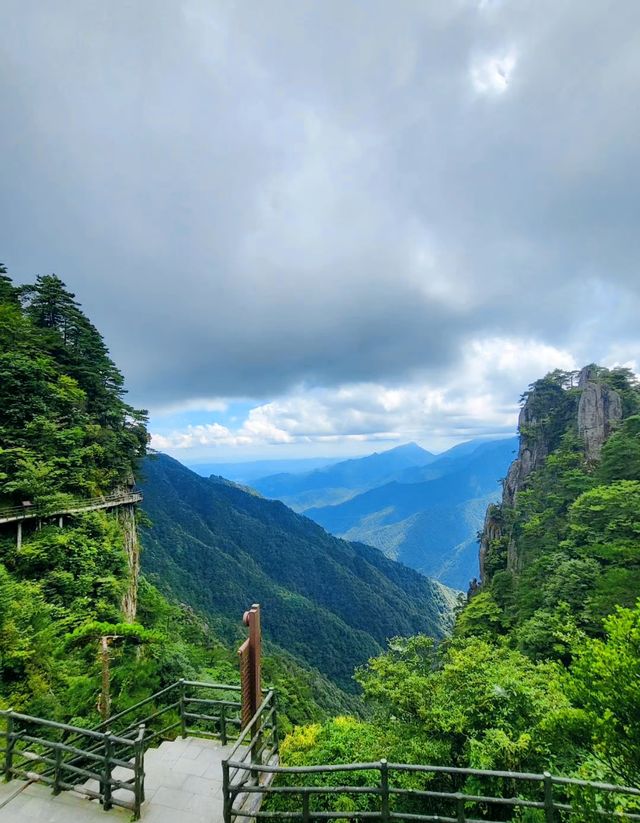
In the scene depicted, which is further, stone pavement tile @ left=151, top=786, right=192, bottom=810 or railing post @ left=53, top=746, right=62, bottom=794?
railing post @ left=53, top=746, right=62, bottom=794

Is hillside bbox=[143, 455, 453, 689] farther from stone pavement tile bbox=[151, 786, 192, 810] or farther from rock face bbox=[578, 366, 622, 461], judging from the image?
stone pavement tile bbox=[151, 786, 192, 810]

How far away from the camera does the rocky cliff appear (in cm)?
3672

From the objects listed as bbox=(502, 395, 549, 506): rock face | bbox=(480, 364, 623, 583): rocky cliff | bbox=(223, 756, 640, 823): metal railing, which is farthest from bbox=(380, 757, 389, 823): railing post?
bbox=(502, 395, 549, 506): rock face

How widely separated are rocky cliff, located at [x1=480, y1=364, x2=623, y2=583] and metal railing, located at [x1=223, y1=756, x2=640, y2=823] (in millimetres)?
29517

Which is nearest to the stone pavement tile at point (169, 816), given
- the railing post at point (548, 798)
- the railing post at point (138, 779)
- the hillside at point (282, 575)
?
the railing post at point (138, 779)

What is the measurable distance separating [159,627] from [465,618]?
21931mm

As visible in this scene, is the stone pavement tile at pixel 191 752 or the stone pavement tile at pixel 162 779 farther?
the stone pavement tile at pixel 191 752

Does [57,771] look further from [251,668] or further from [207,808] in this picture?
[251,668]

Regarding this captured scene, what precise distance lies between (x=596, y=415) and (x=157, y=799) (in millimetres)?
42548

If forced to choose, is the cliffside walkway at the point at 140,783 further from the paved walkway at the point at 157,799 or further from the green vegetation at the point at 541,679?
the green vegetation at the point at 541,679

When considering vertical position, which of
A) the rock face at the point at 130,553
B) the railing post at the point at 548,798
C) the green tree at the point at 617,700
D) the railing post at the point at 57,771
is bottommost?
the rock face at the point at 130,553

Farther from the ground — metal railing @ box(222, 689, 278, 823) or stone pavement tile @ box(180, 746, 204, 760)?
metal railing @ box(222, 689, 278, 823)

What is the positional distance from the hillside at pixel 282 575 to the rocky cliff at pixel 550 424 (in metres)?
46.3

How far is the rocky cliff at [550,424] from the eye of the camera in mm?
36719
